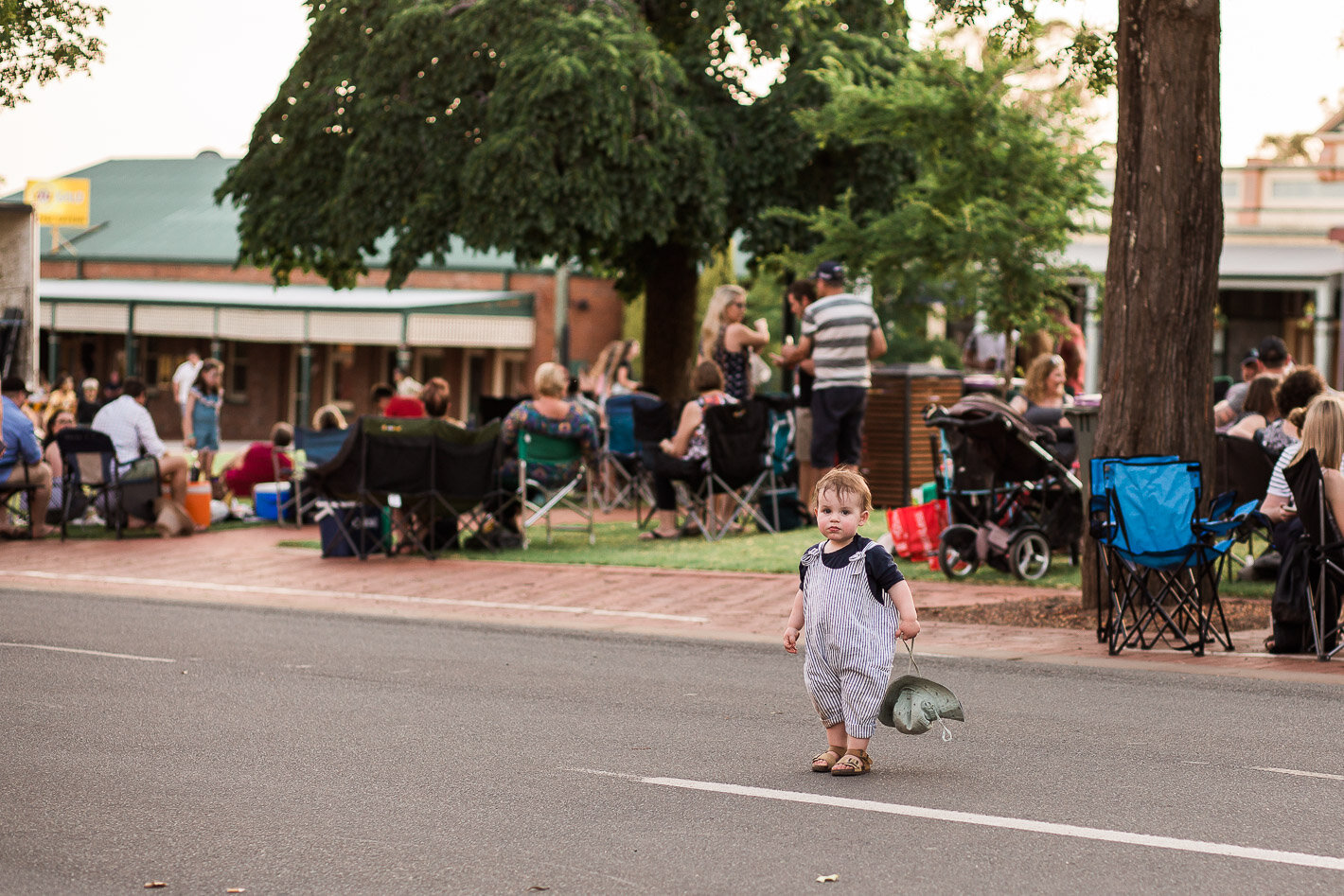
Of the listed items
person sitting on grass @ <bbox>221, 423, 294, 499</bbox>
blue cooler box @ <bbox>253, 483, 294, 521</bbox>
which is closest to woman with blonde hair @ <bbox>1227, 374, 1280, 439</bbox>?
blue cooler box @ <bbox>253, 483, 294, 521</bbox>

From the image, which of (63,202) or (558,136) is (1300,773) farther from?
(63,202)

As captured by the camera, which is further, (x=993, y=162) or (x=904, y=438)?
(x=993, y=162)

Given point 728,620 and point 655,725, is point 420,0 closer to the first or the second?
point 728,620

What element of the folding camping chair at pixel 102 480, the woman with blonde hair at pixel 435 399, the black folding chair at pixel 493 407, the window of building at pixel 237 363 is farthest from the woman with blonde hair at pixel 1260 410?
the window of building at pixel 237 363

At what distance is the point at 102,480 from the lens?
18.0m

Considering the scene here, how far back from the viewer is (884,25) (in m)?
24.1

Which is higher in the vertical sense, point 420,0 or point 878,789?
point 420,0

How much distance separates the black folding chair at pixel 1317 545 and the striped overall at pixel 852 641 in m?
3.80


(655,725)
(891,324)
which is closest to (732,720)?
(655,725)

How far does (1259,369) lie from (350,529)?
8.10 metres

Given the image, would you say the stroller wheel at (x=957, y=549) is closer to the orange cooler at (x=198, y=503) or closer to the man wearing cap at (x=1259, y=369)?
the man wearing cap at (x=1259, y=369)

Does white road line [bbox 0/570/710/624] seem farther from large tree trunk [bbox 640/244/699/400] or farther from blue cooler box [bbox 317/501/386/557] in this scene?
large tree trunk [bbox 640/244/699/400]

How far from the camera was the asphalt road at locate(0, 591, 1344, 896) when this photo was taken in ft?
17.3

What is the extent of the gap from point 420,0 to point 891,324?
1774cm
